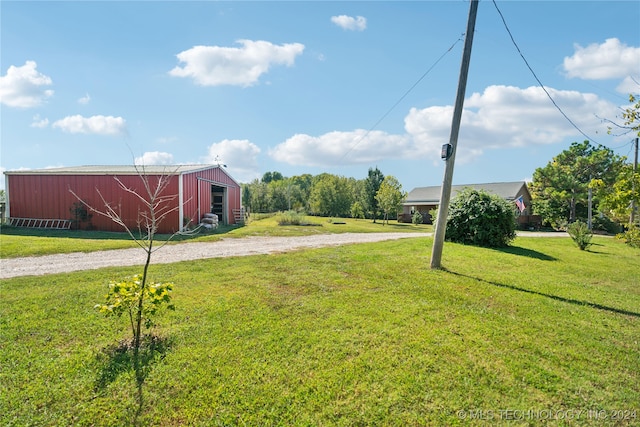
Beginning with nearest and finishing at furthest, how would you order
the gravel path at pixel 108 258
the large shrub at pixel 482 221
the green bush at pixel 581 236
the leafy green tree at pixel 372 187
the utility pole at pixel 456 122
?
the utility pole at pixel 456 122, the gravel path at pixel 108 258, the large shrub at pixel 482 221, the green bush at pixel 581 236, the leafy green tree at pixel 372 187

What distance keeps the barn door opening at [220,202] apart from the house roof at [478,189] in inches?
769

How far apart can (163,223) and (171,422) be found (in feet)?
46.4

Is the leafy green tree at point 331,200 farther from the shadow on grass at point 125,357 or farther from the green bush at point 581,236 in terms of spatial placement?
the shadow on grass at point 125,357

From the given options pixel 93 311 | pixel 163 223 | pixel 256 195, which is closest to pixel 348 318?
pixel 93 311

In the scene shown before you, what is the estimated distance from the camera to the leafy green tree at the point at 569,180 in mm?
27469

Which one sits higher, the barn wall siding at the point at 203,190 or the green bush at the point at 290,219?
the barn wall siding at the point at 203,190

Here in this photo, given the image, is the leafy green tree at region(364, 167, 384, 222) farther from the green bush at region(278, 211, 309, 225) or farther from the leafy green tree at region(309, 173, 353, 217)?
the green bush at region(278, 211, 309, 225)

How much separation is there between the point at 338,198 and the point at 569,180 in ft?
86.5

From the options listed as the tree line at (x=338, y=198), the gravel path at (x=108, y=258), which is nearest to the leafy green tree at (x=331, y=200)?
the tree line at (x=338, y=198)

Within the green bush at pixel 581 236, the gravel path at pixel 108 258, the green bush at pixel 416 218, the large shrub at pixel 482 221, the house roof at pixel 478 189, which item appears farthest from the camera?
the green bush at pixel 416 218

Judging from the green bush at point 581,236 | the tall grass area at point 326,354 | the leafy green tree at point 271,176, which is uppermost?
the leafy green tree at point 271,176

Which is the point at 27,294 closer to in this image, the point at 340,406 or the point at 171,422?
the point at 171,422

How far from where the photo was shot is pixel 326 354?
3281mm

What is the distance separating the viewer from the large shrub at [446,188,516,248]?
11.0 metres
